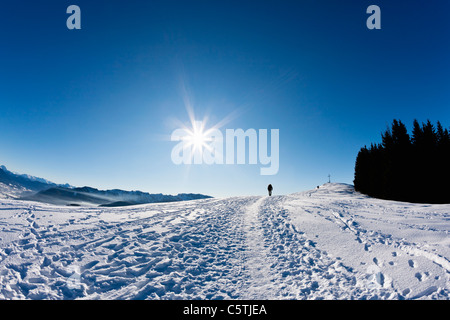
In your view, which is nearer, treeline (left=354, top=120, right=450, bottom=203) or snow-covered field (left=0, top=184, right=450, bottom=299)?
snow-covered field (left=0, top=184, right=450, bottom=299)

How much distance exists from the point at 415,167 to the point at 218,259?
3922 centimetres

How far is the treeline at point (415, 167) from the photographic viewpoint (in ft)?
96.7

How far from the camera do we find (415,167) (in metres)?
30.7

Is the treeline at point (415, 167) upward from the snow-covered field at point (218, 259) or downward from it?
upward

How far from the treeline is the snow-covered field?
2795 cm

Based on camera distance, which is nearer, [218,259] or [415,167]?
[218,259]

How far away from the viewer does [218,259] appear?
652 cm

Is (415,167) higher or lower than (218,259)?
higher

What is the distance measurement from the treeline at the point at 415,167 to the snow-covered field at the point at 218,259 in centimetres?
2795

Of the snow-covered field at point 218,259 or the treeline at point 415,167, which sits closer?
the snow-covered field at point 218,259

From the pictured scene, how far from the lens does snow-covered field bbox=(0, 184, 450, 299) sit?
4777 millimetres

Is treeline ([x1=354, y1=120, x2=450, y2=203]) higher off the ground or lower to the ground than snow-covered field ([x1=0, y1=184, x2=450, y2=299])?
higher
